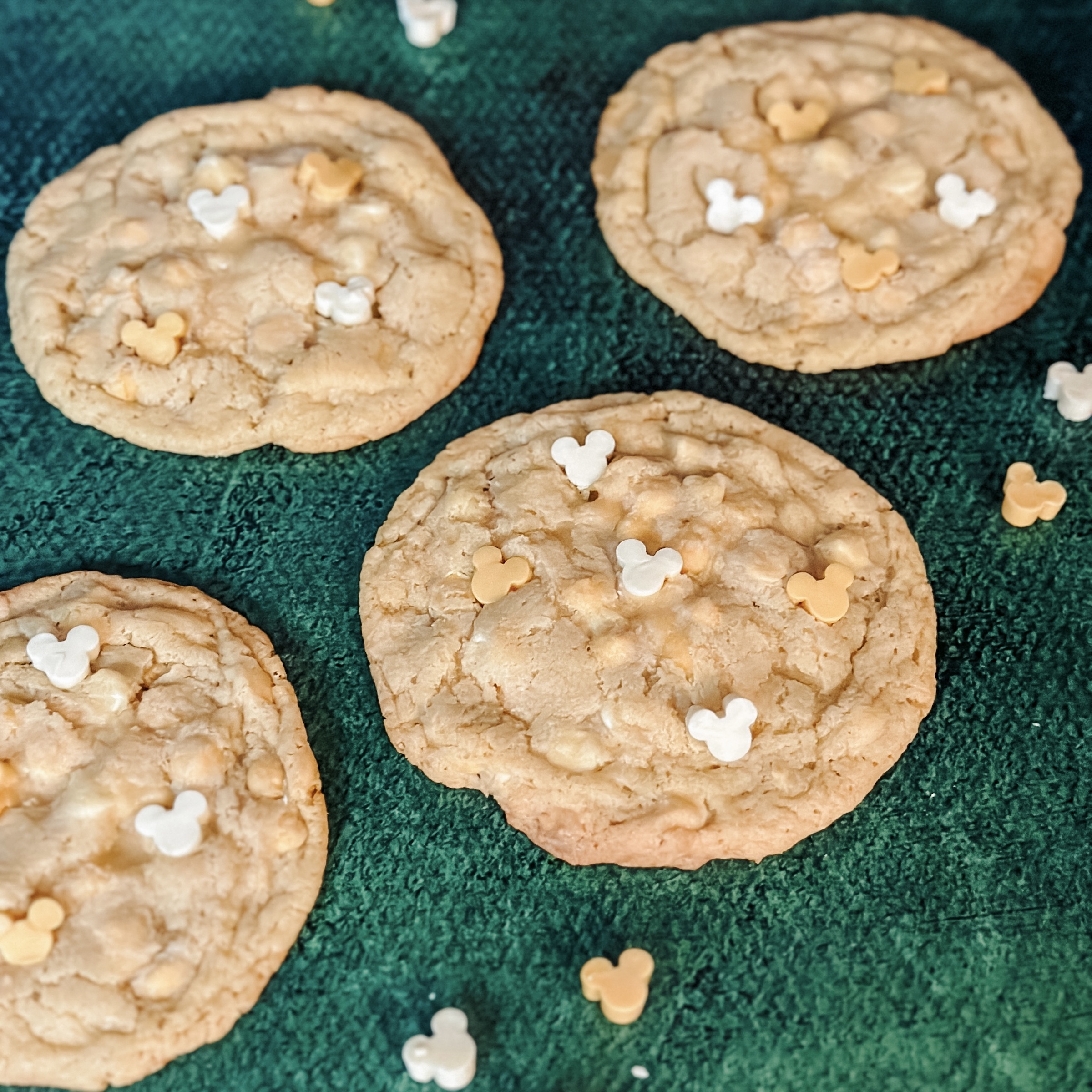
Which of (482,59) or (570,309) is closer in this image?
(570,309)

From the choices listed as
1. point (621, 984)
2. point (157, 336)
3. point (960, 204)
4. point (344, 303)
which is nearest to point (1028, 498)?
point (960, 204)

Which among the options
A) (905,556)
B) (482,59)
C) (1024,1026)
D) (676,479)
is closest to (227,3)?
(482,59)

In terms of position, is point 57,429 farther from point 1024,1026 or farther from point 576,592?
point 1024,1026

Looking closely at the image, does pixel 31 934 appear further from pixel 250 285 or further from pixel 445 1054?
pixel 250 285

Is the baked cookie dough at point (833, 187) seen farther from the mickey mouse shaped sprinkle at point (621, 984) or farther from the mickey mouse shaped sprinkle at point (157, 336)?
the mickey mouse shaped sprinkle at point (621, 984)

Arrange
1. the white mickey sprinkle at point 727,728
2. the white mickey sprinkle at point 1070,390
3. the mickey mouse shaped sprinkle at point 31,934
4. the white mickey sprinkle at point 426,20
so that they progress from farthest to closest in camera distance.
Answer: the white mickey sprinkle at point 426,20 → the white mickey sprinkle at point 1070,390 → the white mickey sprinkle at point 727,728 → the mickey mouse shaped sprinkle at point 31,934

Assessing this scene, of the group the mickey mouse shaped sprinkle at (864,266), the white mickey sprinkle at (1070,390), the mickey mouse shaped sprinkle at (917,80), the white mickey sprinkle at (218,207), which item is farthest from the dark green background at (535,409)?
the white mickey sprinkle at (218,207)
